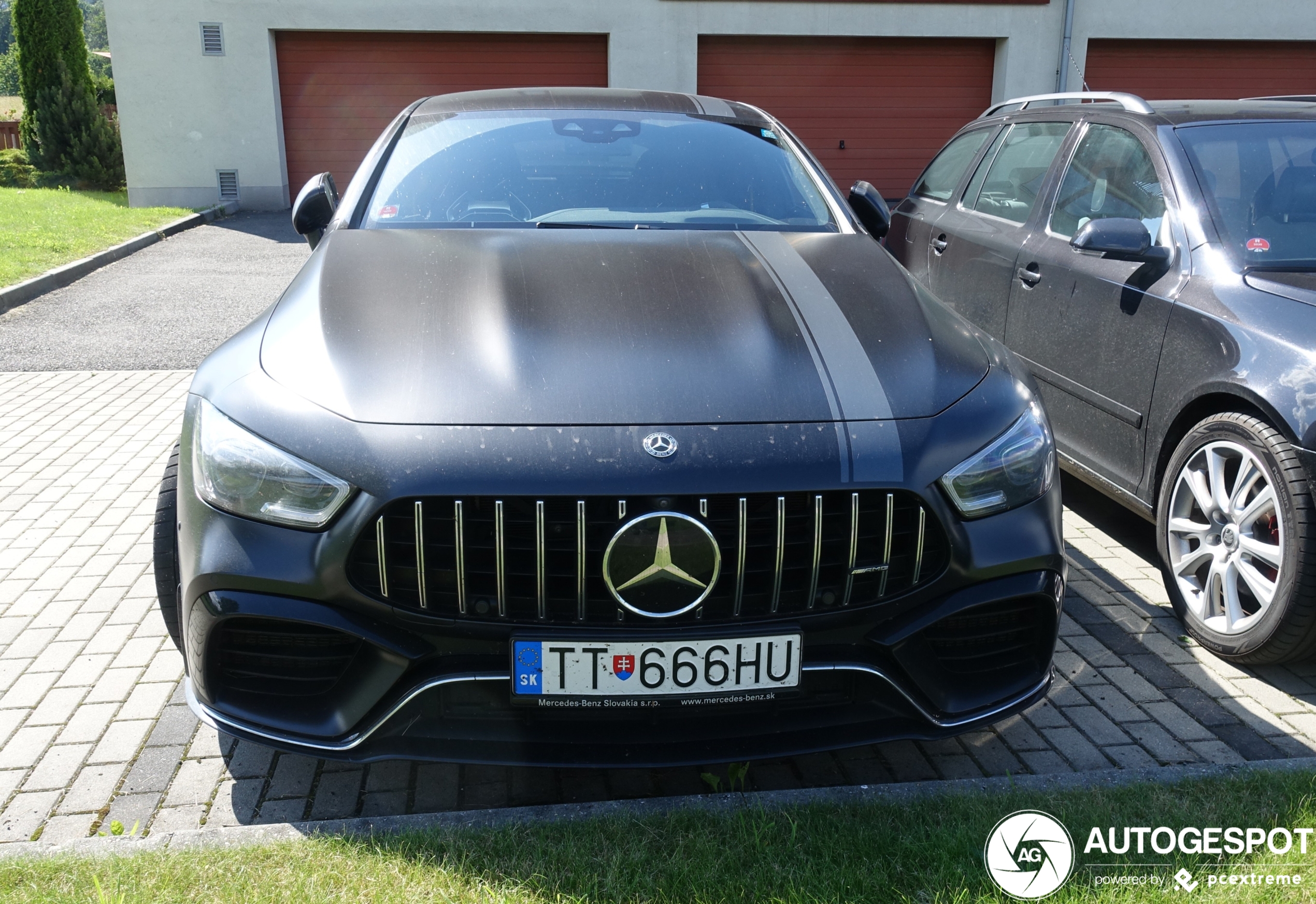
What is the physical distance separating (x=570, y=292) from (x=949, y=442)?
1.04m

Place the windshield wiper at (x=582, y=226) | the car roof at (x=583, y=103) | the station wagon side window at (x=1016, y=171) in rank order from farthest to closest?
the station wagon side window at (x=1016, y=171) → the car roof at (x=583, y=103) → the windshield wiper at (x=582, y=226)

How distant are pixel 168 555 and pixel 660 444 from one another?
1.36 meters

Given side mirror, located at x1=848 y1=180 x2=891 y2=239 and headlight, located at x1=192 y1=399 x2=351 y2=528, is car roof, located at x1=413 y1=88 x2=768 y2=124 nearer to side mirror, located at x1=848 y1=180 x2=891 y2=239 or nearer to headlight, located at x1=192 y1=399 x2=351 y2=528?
side mirror, located at x1=848 y1=180 x2=891 y2=239

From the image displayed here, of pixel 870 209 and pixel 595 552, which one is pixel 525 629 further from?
pixel 870 209

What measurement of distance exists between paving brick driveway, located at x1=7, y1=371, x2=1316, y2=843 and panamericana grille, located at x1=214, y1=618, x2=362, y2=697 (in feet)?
1.46

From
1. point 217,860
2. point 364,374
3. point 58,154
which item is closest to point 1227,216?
point 364,374

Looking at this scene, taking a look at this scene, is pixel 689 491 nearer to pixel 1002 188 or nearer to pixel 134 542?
pixel 134 542

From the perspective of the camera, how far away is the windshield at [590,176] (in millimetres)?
3473

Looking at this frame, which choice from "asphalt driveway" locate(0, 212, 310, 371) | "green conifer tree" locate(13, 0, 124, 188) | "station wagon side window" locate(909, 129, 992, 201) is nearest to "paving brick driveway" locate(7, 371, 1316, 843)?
"station wagon side window" locate(909, 129, 992, 201)

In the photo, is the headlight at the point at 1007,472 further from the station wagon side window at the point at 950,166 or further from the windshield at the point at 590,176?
the station wagon side window at the point at 950,166

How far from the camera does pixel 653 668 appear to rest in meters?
2.23

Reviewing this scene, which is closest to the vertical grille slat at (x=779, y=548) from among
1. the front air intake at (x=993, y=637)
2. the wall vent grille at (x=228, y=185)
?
the front air intake at (x=993, y=637)

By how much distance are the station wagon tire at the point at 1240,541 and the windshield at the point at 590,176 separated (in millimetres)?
1412

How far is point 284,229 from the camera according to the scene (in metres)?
13.8
